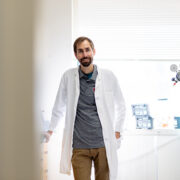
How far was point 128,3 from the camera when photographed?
233 centimetres

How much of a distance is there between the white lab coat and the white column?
1.19m

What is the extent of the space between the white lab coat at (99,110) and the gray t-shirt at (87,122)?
0.10 ft

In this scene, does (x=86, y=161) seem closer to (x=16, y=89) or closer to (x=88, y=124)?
(x=88, y=124)

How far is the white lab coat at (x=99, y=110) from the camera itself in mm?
1536

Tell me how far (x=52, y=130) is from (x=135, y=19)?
149 centimetres

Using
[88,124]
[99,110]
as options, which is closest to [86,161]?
[88,124]

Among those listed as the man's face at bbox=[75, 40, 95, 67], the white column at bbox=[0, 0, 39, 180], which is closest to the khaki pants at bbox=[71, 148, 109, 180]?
the man's face at bbox=[75, 40, 95, 67]

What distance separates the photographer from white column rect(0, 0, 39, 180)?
32cm

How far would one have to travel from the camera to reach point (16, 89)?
33 cm

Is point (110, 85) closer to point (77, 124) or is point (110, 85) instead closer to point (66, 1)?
point (77, 124)

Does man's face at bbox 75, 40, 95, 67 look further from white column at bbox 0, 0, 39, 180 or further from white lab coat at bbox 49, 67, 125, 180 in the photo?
white column at bbox 0, 0, 39, 180

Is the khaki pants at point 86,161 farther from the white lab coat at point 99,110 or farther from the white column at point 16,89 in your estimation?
the white column at point 16,89

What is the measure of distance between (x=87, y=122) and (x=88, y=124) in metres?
0.02

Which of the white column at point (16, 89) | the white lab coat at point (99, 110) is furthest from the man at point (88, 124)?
the white column at point (16, 89)
